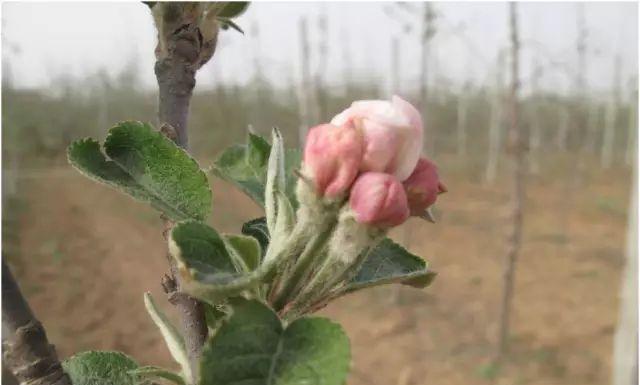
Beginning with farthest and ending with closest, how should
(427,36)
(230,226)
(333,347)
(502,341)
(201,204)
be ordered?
1. (230,226)
2. (427,36)
3. (502,341)
4. (201,204)
5. (333,347)

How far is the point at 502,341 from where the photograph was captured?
486cm

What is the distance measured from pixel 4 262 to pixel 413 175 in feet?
0.75

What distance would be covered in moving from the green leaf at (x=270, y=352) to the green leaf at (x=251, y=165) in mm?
190

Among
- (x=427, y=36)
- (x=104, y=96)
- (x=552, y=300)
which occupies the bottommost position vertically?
(x=552, y=300)

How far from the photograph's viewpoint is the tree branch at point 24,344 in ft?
1.37

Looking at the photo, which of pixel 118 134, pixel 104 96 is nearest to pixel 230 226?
pixel 104 96

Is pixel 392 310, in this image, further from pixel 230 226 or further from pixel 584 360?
pixel 230 226

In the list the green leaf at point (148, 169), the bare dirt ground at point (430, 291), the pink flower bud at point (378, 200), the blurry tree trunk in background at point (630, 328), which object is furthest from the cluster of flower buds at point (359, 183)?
the bare dirt ground at point (430, 291)

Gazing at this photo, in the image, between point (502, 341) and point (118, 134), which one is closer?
point (118, 134)

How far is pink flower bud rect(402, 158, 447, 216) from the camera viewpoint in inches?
16.2

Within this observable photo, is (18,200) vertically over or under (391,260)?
under

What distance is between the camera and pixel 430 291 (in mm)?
6395

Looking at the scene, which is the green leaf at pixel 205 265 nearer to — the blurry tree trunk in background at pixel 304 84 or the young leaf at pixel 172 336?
the young leaf at pixel 172 336

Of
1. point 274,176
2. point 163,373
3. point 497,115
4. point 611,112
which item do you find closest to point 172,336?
point 163,373
